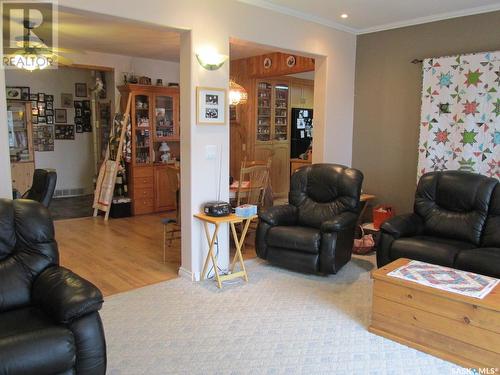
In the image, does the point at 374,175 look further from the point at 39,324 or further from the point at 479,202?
the point at 39,324

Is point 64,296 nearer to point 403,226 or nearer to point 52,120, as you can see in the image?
point 403,226

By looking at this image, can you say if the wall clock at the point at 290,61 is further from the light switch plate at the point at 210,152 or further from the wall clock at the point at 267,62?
the light switch plate at the point at 210,152

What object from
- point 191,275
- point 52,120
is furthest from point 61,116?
point 191,275

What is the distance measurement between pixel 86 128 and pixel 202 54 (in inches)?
226

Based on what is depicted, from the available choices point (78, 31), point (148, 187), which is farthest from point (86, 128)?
point (78, 31)

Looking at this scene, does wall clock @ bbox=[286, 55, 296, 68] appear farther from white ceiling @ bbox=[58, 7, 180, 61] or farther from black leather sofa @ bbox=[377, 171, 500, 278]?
black leather sofa @ bbox=[377, 171, 500, 278]

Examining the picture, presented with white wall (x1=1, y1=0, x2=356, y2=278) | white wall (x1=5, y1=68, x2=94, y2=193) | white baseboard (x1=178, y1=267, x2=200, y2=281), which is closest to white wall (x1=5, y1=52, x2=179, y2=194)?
white wall (x1=5, y1=68, x2=94, y2=193)

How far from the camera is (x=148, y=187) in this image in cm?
706

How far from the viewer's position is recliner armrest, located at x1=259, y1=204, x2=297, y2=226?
171 inches

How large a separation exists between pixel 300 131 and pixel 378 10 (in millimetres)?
4022

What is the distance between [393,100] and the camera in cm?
533

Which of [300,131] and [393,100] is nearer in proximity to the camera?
[393,100]

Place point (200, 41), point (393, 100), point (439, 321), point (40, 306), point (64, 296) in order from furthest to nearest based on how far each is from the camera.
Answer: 1. point (393, 100)
2. point (200, 41)
3. point (439, 321)
4. point (40, 306)
5. point (64, 296)

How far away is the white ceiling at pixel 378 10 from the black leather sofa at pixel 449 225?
174 cm
